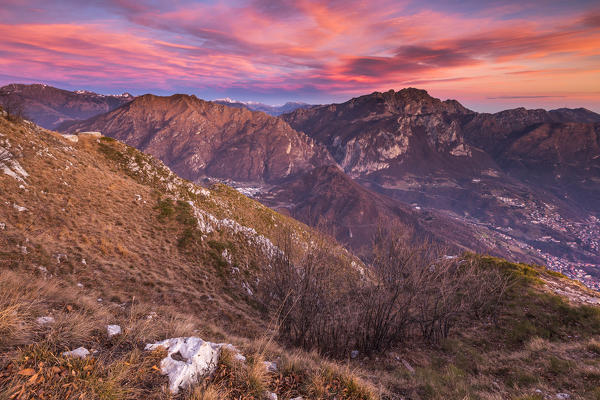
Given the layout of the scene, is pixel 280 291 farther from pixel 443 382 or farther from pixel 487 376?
pixel 487 376

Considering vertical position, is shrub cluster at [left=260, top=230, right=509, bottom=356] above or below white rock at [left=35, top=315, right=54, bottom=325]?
below

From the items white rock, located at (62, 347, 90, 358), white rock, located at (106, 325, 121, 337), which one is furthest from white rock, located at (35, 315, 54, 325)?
white rock, located at (62, 347, 90, 358)

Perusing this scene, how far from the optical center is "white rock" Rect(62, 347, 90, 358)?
15.2 ft

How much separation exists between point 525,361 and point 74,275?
24.2 metres

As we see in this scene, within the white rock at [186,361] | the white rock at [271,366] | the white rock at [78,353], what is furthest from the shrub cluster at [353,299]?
the white rock at [78,353]

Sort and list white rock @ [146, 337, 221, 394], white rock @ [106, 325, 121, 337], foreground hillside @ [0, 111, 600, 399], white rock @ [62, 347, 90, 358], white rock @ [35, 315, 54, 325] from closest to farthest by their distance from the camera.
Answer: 1. white rock @ [62, 347, 90, 358]
2. white rock @ [146, 337, 221, 394]
3. foreground hillside @ [0, 111, 600, 399]
4. white rock @ [35, 315, 54, 325]
5. white rock @ [106, 325, 121, 337]

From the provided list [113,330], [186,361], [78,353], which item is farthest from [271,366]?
[78,353]

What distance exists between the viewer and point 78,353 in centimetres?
479

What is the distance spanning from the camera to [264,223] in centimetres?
4309

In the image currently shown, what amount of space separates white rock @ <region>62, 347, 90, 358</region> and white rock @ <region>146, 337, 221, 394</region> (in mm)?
1126

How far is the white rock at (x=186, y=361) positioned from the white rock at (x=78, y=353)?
1.13m

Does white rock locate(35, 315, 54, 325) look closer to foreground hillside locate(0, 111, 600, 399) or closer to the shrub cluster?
foreground hillside locate(0, 111, 600, 399)

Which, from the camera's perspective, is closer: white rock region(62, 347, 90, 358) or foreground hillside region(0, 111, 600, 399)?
white rock region(62, 347, 90, 358)

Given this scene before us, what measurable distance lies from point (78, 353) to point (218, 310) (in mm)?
13713
